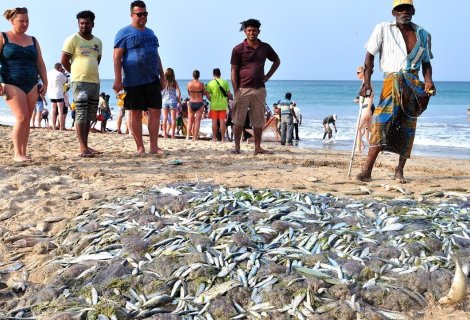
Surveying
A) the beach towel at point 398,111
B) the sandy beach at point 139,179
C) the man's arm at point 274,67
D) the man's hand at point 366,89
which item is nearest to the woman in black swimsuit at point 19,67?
the sandy beach at point 139,179

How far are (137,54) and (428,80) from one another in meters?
3.86

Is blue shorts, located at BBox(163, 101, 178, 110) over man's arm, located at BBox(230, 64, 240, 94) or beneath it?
beneath

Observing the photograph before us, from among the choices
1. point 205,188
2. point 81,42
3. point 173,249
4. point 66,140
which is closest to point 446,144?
point 66,140

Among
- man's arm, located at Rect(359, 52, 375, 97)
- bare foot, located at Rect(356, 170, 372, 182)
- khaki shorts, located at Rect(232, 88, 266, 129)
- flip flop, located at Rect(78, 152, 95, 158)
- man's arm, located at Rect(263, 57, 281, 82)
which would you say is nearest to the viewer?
man's arm, located at Rect(359, 52, 375, 97)

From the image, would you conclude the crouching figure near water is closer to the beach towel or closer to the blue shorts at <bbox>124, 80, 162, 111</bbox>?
the beach towel

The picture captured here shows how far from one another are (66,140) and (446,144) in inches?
487

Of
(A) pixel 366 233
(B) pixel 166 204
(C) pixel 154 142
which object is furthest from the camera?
(C) pixel 154 142

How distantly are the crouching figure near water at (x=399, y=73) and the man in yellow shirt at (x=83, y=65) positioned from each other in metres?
3.81

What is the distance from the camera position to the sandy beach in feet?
17.6

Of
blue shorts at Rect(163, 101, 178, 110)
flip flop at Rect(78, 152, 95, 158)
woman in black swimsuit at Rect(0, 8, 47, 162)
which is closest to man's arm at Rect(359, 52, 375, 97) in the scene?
flip flop at Rect(78, 152, 95, 158)

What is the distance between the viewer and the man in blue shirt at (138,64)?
826 centimetres

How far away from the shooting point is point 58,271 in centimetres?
396

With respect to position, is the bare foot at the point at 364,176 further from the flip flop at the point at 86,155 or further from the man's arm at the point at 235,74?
the flip flop at the point at 86,155

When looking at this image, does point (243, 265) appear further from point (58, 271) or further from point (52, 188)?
point (52, 188)
